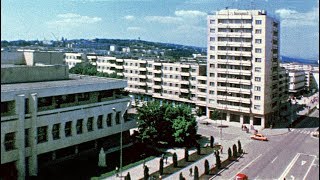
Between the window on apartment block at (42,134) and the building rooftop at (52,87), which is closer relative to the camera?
the building rooftop at (52,87)

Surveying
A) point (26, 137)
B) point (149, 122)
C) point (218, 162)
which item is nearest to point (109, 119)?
point (149, 122)

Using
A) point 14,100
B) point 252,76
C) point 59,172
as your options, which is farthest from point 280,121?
point 14,100

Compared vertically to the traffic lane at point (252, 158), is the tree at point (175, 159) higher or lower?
higher

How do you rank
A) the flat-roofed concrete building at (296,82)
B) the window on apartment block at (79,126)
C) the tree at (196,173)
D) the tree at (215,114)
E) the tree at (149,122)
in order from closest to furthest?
the tree at (196,173), the window on apartment block at (79,126), the tree at (149,122), the tree at (215,114), the flat-roofed concrete building at (296,82)

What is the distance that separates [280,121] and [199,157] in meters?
33.6

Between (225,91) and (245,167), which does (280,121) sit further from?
(245,167)

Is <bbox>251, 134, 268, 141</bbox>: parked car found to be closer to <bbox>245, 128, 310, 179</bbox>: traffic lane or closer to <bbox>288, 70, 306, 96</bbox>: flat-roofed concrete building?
<bbox>245, 128, 310, 179</bbox>: traffic lane

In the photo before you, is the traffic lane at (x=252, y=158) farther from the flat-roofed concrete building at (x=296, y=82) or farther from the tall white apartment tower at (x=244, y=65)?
the flat-roofed concrete building at (x=296, y=82)

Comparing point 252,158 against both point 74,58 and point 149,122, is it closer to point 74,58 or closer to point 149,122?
point 149,122

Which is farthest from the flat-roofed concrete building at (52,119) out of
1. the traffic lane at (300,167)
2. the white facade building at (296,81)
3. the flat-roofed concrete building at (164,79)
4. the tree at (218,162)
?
the white facade building at (296,81)

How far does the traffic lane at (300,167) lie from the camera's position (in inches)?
1715

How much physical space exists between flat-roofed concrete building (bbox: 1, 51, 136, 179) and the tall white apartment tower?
2675 centimetres

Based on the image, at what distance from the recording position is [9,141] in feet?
125

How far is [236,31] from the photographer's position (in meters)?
73.5
